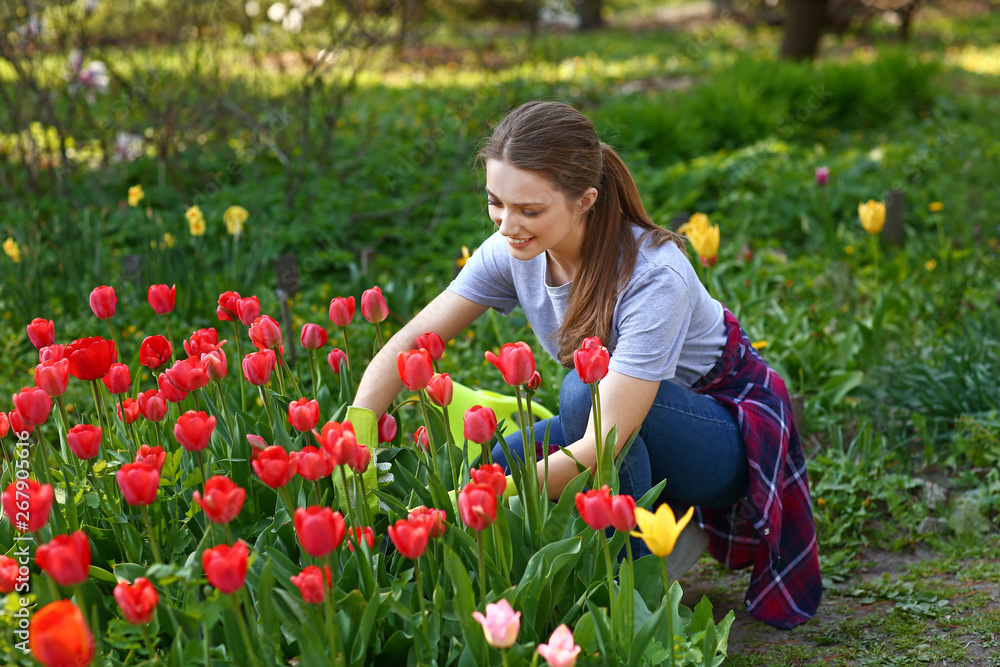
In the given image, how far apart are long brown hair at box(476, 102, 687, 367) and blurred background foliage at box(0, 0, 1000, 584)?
Answer: 1.14 ft

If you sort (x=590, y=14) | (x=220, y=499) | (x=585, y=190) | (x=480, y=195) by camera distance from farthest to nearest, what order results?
1. (x=590, y=14)
2. (x=480, y=195)
3. (x=585, y=190)
4. (x=220, y=499)

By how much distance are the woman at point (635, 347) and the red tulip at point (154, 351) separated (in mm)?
380

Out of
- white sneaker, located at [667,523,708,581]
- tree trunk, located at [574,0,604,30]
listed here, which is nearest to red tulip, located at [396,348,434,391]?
white sneaker, located at [667,523,708,581]

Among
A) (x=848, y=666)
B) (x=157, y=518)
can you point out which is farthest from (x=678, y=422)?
(x=157, y=518)

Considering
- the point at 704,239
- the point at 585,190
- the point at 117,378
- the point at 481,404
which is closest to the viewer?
the point at 117,378

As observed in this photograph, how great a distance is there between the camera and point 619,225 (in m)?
1.80

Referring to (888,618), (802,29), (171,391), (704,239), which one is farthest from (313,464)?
(802,29)

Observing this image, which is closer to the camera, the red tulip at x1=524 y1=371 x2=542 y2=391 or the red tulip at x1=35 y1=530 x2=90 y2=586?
the red tulip at x1=35 y1=530 x2=90 y2=586

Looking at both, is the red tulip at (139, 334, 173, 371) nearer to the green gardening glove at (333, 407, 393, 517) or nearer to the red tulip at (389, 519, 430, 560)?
the green gardening glove at (333, 407, 393, 517)

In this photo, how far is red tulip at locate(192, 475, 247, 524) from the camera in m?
1.06

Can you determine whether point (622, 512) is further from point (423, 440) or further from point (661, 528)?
point (423, 440)

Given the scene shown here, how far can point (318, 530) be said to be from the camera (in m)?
1.01

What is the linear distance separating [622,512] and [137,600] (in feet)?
1.89

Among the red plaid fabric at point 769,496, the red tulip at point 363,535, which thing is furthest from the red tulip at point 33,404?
the red plaid fabric at point 769,496
